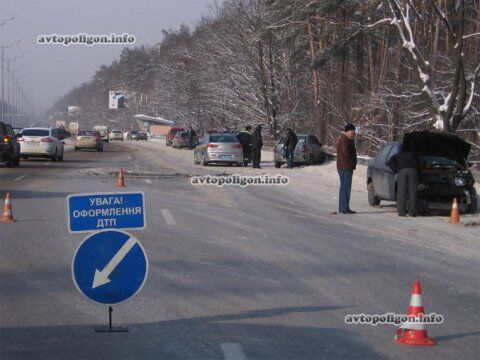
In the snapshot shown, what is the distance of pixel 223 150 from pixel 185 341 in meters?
29.8

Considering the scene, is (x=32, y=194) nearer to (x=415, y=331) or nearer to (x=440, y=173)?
(x=440, y=173)

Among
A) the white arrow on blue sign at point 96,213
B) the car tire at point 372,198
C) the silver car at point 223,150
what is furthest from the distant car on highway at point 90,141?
the white arrow on blue sign at point 96,213

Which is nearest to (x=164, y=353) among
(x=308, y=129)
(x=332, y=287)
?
(x=332, y=287)

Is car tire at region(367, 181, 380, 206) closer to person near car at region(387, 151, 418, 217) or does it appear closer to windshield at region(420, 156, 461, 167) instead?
windshield at region(420, 156, 461, 167)

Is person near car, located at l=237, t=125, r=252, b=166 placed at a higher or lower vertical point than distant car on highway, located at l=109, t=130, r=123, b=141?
higher

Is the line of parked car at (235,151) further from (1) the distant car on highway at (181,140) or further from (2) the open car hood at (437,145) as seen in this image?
(1) the distant car on highway at (181,140)

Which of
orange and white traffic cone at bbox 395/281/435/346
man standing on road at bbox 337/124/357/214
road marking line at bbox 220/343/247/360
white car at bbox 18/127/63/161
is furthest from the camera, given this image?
white car at bbox 18/127/63/161

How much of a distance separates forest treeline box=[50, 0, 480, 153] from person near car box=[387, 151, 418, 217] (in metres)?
12.4

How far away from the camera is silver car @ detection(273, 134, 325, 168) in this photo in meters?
37.6

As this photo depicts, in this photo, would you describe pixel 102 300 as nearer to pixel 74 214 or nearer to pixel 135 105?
pixel 74 214

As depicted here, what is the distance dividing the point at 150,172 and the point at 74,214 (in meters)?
23.2

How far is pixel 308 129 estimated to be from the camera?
213 ft

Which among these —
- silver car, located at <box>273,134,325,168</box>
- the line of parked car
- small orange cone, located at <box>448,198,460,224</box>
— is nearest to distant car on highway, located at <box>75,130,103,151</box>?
the line of parked car

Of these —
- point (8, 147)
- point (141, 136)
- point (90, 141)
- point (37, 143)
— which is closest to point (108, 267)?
point (8, 147)
